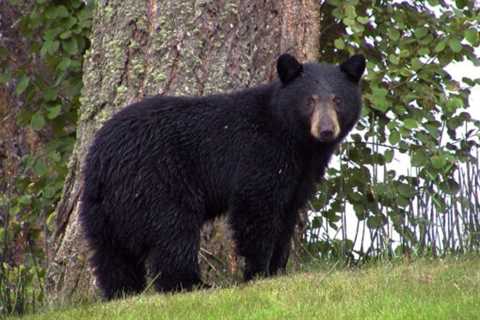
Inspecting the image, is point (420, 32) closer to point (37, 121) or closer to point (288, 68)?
point (288, 68)

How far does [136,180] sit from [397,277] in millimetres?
1807

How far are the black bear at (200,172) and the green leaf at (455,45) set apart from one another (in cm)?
133

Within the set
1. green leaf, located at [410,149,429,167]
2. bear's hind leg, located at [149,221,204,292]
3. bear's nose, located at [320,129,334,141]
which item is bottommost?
bear's hind leg, located at [149,221,204,292]

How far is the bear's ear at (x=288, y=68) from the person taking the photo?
736 centimetres

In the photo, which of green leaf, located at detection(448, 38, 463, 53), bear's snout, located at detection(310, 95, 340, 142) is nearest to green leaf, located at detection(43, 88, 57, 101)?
bear's snout, located at detection(310, 95, 340, 142)

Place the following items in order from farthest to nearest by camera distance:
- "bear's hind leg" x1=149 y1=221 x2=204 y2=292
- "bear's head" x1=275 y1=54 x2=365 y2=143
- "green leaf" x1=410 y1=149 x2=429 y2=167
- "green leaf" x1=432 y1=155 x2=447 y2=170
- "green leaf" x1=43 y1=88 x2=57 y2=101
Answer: "green leaf" x1=43 y1=88 x2=57 y2=101 → "green leaf" x1=410 y1=149 x2=429 y2=167 → "green leaf" x1=432 y1=155 x2=447 y2=170 → "bear's head" x1=275 y1=54 x2=365 y2=143 → "bear's hind leg" x1=149 y1=221 x2=204 y2=292

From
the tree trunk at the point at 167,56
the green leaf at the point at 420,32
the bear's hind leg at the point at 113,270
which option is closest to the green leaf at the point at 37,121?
the tree trunk at the point at 167,56

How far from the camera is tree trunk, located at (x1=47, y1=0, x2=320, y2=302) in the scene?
8.04m

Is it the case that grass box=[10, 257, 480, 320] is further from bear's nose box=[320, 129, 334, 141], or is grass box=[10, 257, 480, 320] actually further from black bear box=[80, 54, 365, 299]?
bear's nose box=[320, 129, 334, 141]

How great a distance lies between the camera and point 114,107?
323 inches

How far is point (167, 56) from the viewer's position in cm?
806

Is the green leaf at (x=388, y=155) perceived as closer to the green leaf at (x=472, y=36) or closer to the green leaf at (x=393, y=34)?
the green leaf at (x=393, y=34)

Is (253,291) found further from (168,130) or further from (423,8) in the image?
(423,8)

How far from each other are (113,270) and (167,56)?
1.75m
